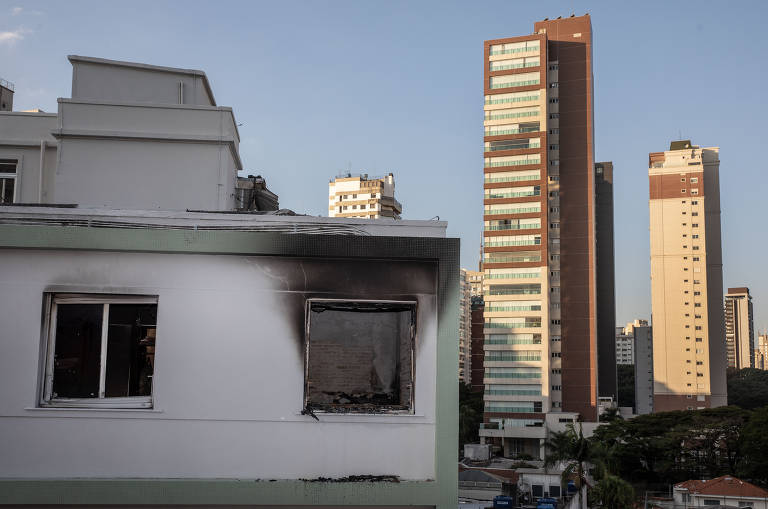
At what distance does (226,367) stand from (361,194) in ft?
430

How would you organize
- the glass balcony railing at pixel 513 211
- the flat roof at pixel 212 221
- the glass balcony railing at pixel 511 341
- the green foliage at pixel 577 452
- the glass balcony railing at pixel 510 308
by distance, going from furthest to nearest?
the glass balcony railing at pixel 513 211
the glass balcony railing at pixel 510 308
the glass balcony railing at pixel 511 341
the green foliage at pixel 577 452
the flat roof at pixel 212 221

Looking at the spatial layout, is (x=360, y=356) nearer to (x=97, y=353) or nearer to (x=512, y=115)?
(x=97, y=353)

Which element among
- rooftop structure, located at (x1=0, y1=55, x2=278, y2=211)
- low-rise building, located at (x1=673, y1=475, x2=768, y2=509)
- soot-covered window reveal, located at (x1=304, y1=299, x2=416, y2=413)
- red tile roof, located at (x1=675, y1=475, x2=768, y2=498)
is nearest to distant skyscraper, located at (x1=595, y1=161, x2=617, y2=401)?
low-rise building, located at (x1=673, y1=475, x2=768, y2=509)

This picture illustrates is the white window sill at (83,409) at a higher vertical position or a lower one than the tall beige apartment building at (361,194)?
lower

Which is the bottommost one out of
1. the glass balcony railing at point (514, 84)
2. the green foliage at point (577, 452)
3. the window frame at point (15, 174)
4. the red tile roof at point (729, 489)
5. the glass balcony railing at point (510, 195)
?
the red tile roof at point (729, 489)

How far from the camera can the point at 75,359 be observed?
7.33 metres

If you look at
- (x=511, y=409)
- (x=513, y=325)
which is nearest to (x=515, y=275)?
(x=513, y=325)

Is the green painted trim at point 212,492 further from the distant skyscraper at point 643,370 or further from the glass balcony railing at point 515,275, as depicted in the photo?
the distant skyscraper at point 643,370

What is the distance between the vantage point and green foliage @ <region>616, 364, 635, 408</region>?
14725 centimetres

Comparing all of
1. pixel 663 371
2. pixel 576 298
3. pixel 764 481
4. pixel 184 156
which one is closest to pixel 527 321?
pixel 576 298

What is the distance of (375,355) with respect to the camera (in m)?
7.55

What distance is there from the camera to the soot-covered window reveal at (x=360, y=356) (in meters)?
7.39

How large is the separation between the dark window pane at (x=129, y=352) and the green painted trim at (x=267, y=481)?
63 cm

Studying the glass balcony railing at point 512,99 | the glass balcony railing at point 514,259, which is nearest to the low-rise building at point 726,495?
the glass balcony railing at point 514,259
